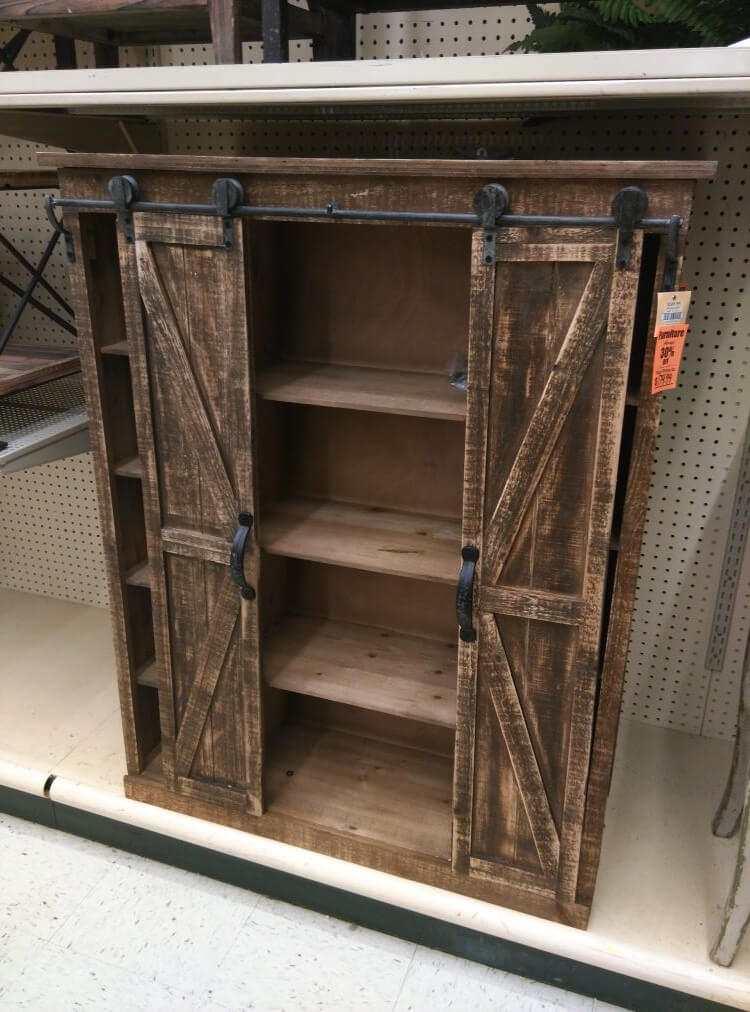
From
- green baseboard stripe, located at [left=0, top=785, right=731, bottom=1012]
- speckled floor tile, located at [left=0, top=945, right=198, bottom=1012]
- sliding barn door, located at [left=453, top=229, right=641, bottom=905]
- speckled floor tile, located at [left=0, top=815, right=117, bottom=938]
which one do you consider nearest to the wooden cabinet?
sliding barn door, located at [left=453, top=229, right=641, bottom=905]

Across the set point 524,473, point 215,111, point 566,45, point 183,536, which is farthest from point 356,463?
point 566,45

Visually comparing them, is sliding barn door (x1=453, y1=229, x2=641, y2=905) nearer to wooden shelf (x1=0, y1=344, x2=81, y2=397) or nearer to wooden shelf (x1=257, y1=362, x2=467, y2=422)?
wooden shelf (x1=257, y1=362, x2=467, y2=422)

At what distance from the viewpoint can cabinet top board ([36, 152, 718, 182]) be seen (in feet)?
4.49

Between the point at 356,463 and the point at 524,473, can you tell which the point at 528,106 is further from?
the point at 356,463

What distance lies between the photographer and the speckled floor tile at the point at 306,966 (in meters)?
1.88

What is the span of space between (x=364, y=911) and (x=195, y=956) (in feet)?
1.36

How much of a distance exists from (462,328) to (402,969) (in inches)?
60.1

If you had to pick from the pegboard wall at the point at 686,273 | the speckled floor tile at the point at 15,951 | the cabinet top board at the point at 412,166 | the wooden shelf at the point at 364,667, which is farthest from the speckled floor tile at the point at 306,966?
the cabinet top board at the point at 412,166

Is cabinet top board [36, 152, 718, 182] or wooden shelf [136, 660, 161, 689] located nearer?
cabinet top board [36, 152, 718, 182]

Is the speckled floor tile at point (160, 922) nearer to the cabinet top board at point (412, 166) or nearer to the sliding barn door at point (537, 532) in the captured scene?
the sliding barn door at point (537, 532)

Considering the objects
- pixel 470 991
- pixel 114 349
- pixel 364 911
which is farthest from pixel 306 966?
pixel 114 349

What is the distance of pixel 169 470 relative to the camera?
1.91 metres

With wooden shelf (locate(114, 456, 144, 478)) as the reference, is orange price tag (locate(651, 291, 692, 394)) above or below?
above

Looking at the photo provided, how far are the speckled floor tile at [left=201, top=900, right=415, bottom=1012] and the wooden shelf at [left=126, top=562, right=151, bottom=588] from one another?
878 millimetres
